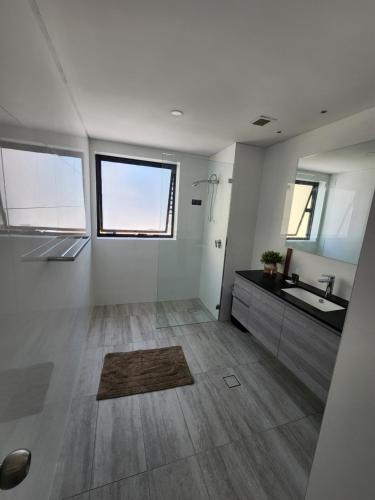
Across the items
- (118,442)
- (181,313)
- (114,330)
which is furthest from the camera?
(181,313)

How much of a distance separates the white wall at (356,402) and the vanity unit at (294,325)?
3.36 feet

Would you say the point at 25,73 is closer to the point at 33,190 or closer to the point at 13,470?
the point at 33,190

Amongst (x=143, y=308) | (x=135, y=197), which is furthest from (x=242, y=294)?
(x=135, y=197)

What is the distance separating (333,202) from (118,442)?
263 cm

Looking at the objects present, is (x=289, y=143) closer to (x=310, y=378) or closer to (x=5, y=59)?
(x=310, y=378)

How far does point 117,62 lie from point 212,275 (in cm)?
259

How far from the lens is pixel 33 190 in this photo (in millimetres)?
885

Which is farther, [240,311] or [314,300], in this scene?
[240,311]

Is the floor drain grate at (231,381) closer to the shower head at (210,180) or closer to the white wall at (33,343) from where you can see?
the white wall at (33,343)

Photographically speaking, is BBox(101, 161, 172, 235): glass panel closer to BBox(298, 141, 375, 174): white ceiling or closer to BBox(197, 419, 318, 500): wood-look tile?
BBox(298, 141, 375, 174): white ceiling

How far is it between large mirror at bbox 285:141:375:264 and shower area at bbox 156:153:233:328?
2.94 feet

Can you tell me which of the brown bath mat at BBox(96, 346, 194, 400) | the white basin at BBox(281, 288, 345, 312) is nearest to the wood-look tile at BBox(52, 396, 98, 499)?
the brown bath mat at BBox(96, 346, 194, 400)

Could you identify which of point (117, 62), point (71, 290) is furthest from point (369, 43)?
point (71, 290)

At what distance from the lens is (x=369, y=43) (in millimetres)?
1043
